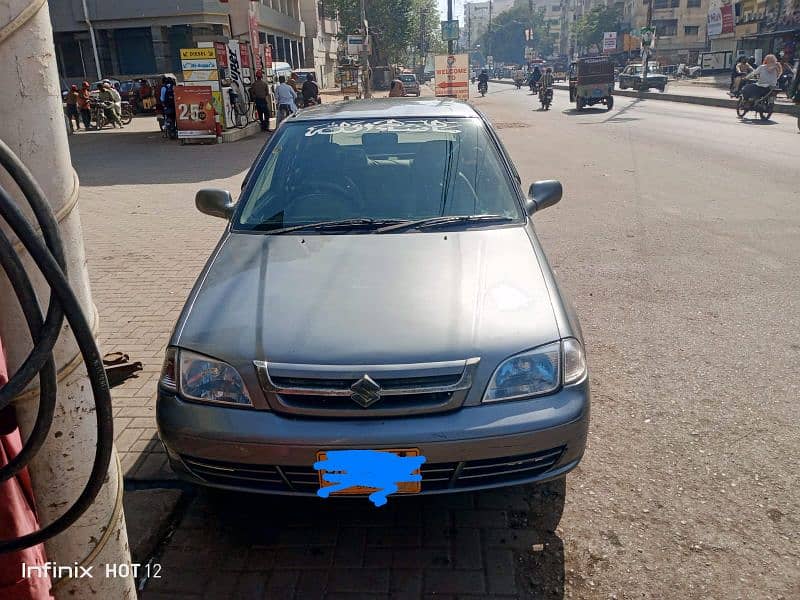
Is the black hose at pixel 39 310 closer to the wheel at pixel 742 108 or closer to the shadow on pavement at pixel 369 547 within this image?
the shadow on pavement at pixel 369 547

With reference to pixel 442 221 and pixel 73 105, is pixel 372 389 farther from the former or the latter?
pixel 73 105

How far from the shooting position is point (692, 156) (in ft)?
43.7

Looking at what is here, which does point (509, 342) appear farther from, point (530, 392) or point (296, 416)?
point (296, 416)

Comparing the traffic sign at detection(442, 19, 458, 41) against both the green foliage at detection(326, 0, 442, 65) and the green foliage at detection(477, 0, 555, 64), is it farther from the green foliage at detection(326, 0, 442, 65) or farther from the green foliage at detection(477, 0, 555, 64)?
the green foliage at detection(477, 0, 555, 64)

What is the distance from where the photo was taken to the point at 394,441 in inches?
95.7

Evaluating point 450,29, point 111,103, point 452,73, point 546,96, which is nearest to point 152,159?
point 111,103

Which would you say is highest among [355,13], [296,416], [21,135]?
[355,13]

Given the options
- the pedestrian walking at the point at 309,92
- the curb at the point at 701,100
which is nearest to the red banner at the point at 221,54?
the pedestrian walking at the point at 309,92

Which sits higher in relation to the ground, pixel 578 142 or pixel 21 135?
pixel 21 135

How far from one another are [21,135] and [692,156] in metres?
13.8

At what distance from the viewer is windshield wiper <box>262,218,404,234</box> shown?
357 cm

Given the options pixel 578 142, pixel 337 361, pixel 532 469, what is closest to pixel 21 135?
pixel 337 361

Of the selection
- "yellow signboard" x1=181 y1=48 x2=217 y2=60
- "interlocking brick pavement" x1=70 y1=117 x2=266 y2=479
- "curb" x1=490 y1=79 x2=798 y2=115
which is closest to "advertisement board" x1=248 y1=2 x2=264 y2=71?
"yellow signboard" x1=181 y1=48 x2=217 y2=60

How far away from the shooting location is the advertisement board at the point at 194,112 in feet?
58.5
